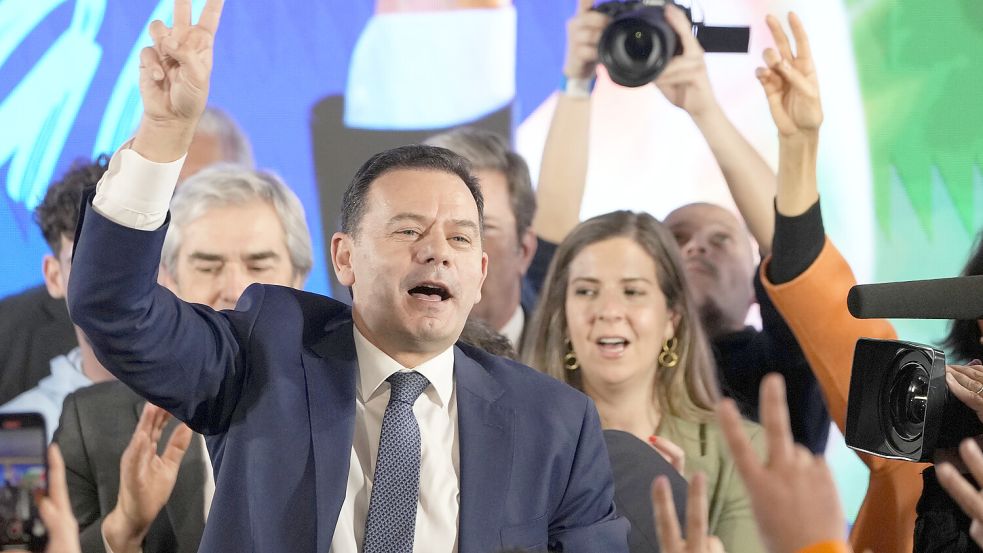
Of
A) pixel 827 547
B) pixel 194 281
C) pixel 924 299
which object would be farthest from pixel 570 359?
pixel 827 547

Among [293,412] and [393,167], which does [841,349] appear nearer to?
[393,167]

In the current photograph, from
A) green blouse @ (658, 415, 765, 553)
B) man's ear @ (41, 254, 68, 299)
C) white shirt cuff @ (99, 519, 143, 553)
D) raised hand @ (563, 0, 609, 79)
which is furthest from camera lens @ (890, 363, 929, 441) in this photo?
man's ear @ (41, 254, 68, 299)

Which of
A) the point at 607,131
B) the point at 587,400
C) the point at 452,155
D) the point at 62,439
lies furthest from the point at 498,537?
the point at 607,131

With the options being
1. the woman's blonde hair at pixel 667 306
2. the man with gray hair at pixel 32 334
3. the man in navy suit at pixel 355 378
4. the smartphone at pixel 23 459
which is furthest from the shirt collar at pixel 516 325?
the man in navy suit at pixel 355 378

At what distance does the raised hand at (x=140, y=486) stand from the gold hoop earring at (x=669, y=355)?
1.18 m

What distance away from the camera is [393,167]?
1.76 m

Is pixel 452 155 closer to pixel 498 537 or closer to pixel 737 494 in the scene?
pixel 498 537

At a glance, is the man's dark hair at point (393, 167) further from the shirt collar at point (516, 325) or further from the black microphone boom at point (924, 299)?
the shirt collar at point (516, 325)

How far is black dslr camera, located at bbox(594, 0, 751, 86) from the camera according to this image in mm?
3025

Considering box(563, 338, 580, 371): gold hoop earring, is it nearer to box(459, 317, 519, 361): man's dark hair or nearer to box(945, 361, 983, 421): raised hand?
box(459, 317, 519, 361): man's dark hair

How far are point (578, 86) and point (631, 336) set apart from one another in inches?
37.3

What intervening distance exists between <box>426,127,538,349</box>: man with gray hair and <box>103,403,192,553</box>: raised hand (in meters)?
1.12

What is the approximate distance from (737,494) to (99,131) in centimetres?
208

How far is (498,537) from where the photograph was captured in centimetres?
160
